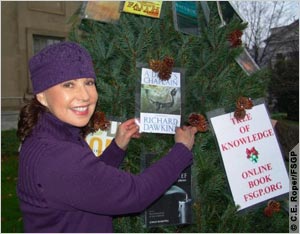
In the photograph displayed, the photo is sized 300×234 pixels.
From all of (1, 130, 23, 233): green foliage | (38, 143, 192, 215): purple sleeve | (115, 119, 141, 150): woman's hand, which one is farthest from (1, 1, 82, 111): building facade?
(38, 143, 192, 215): purple sleeve

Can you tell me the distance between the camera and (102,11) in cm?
216

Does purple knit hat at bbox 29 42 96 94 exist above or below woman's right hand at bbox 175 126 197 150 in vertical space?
above

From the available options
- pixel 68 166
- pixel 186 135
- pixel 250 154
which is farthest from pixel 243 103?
pixel 68 166

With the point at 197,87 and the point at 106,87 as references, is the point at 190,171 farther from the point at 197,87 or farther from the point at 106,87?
the point at 106,87

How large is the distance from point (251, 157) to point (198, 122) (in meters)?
0.42

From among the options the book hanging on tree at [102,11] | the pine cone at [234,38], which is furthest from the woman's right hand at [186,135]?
the book hanging on tree at [102,11]

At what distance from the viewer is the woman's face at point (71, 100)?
1557 millimetres

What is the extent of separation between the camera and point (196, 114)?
198cm

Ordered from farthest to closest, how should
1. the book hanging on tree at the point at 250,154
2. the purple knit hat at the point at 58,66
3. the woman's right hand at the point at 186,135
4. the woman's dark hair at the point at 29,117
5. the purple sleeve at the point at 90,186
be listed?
the book hanging on tree at the point at 250,154
the woman's right hand at the point at 186,135
the woman's dark hair at the point at 29,117
the purple knit hat at the point at 58,66
the purple sleeve at the point at 90,186

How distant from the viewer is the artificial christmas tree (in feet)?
6.56

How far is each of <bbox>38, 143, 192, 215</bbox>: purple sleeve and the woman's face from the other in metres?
0.20

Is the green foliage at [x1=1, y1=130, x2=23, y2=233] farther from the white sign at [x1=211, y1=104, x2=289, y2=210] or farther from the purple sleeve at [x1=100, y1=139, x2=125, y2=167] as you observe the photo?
the white sign at [x1=211, y1=104, x2=289, y2=210]

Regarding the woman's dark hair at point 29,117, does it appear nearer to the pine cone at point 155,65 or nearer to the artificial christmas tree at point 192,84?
the artificial christmas tree at point 192,84

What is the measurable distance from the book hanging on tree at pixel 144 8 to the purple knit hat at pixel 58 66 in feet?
2.03
